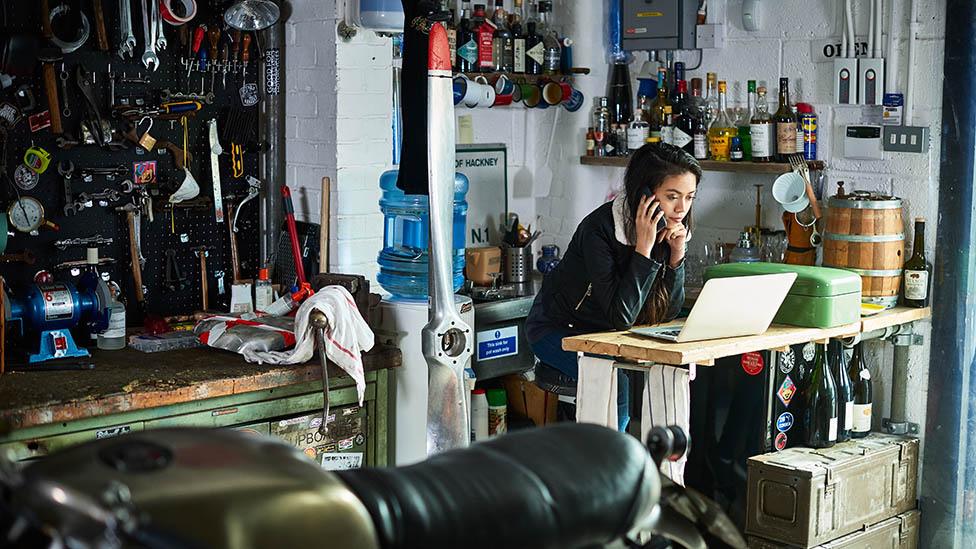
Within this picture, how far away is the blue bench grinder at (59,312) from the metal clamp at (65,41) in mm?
808

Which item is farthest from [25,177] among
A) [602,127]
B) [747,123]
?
[747,123]

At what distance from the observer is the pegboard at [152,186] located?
434cm

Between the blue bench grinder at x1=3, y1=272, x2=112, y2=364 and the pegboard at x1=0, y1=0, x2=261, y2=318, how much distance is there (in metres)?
0.15

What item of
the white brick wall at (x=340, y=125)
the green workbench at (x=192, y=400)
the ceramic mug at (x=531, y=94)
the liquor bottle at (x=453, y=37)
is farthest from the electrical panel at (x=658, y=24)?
the green workbench at (x=192, y=400)

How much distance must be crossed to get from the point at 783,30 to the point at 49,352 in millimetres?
3188

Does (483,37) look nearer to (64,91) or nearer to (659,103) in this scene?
(659,103)

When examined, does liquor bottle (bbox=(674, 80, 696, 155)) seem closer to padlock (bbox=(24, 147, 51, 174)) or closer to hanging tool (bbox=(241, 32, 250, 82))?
hanging tool (bbox=(241, 32, 250, 82))

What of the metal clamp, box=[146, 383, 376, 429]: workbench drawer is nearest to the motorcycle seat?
box=[146, 383, 376, 429]: workbench drawer

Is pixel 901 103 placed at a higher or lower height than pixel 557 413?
higher

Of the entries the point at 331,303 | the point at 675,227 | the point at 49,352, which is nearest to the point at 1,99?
the point at 49,352

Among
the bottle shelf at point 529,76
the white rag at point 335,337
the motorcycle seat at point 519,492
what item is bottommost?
the white rag at point 335,337

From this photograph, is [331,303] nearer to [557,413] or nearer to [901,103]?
[557,413]

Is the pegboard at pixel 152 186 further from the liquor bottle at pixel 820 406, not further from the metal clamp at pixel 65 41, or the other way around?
the liquor bottle at pixel 820 406

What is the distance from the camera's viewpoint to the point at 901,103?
4797mm
